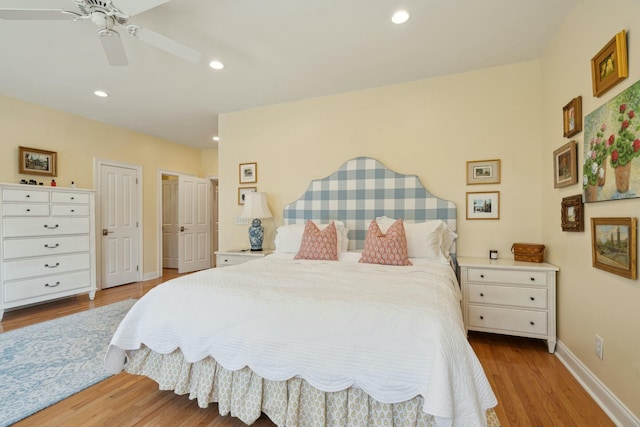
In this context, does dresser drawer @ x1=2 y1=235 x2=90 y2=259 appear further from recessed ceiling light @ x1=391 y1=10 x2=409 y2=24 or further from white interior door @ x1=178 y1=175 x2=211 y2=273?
recessed ceiling light @ x1=391 y1=10 x2=409 y2=24

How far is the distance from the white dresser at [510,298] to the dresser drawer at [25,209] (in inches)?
184

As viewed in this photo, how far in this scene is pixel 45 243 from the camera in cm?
340

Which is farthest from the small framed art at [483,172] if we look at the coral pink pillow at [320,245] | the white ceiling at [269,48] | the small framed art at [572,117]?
the coral pink pillow at [320,245]

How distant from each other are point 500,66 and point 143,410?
4.04 m

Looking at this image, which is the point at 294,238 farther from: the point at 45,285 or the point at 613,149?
the point at 45,285

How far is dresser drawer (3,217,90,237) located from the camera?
3.13 meters

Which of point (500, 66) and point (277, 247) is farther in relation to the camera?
point (277, 247)

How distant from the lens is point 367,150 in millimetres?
3312

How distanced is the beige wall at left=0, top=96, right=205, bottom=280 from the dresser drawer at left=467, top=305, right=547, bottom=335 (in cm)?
519

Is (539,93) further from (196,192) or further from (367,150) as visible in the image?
(196,192)

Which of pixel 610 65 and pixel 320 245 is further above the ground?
pixel 610 65

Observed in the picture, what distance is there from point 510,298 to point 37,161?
18.4 feet

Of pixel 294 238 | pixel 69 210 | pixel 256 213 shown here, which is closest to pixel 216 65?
pixel 256 213

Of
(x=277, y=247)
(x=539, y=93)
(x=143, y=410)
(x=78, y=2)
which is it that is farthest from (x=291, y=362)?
(x=539, y=93)
